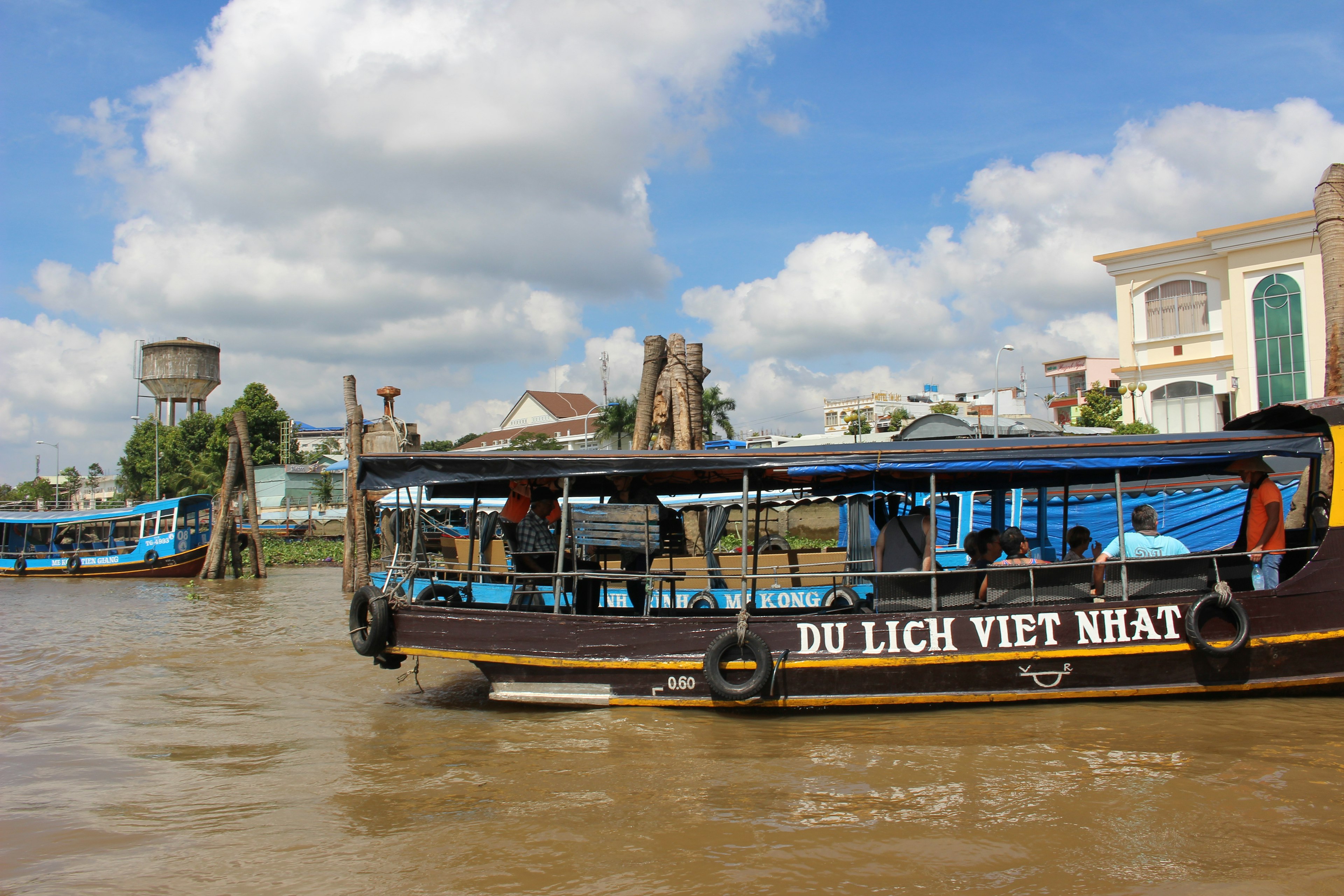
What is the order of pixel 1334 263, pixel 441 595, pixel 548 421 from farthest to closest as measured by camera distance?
pixel 548 421 → pixel 1334 263 → pixel 441 595

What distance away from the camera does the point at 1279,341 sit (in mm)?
22188

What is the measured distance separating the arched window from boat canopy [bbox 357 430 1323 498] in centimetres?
1777

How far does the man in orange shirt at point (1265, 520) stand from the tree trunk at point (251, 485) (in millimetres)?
20313

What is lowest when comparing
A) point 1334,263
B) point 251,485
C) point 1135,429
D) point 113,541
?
point 113,541

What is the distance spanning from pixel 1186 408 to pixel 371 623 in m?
23.4

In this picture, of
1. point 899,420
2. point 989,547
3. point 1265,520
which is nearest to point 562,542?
point 989,547

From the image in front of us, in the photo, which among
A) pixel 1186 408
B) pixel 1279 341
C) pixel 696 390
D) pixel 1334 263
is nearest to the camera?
pixel 1334 263

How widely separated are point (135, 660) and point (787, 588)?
863 centimetres

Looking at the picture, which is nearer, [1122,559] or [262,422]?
[1122,559]

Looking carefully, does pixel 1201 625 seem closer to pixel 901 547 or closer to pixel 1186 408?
pixel 901 547

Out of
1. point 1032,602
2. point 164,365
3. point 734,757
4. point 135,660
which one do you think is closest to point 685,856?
point 734,757

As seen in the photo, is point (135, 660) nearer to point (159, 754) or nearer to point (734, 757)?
point (159, 754)

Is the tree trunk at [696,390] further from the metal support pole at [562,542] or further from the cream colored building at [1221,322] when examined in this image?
the cream colored building at [1221,322]

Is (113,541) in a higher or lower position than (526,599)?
higher
